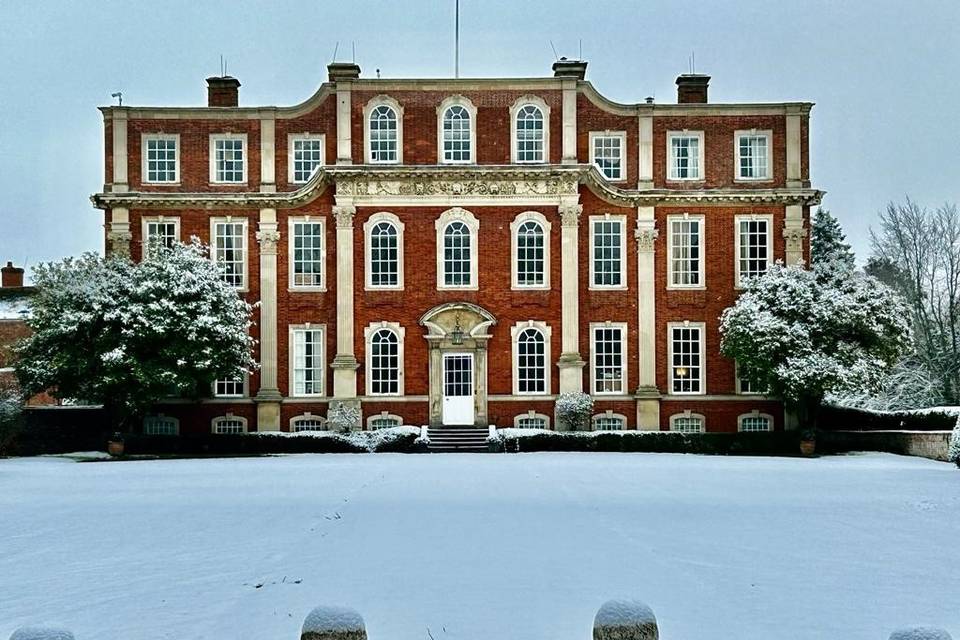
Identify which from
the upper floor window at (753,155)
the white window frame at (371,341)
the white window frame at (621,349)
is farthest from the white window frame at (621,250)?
the white window frame at (371,341)

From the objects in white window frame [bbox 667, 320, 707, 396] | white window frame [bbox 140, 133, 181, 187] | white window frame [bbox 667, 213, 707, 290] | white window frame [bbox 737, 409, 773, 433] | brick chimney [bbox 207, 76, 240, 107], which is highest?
brick chimney [bbox 207, 76, 240, 107]

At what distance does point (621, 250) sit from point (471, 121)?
23.5 ft

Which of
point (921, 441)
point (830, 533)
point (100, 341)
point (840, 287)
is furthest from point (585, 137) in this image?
point (830, 533)

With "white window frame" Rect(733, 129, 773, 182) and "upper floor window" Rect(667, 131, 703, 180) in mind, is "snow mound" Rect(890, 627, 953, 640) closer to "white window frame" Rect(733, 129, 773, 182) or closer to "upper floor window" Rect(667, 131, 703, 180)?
"upper floor window" Rect(667, 131, 703, 180)

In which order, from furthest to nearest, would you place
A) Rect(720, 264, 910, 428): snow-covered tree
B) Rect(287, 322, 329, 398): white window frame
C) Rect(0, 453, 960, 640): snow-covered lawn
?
Rect(287, 322, 329, 398): white window frame → Rect(720, 264, 910, 428): snow-covered tree → Rect(0, 453, 960, 640): snow-covered lawn

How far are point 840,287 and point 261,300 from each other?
20.0 m

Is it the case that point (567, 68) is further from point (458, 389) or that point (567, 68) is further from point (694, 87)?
point (458, 389)

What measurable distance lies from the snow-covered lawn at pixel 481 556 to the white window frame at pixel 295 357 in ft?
50.5

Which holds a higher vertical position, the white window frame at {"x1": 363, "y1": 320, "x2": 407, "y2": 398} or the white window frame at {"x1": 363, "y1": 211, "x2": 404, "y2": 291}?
the white window frame at {"x1": 363, "y1": 211, "x2": 404, "y2": 291}

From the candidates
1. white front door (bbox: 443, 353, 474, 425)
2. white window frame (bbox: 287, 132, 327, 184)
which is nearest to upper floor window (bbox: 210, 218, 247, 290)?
white window frame (bbox: 287, 132, 327, 184)

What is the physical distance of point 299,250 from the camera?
129 ft

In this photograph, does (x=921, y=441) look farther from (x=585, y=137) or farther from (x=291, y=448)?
(x=291, y=448)

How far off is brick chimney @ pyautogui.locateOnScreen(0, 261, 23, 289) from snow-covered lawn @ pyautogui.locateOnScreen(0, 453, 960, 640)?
37728 millimetres

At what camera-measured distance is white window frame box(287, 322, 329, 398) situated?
39.0m
